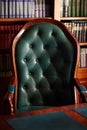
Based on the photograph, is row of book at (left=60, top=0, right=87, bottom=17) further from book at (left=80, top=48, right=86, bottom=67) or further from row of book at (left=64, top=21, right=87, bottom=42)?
book at (left=80, top=48, right=86, bottom=67)

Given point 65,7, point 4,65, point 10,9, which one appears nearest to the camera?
point 10,9

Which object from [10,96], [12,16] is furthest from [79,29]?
[10,96]

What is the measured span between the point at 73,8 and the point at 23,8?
21.3 inches

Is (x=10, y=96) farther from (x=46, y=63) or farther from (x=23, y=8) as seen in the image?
(x=23, y=8)

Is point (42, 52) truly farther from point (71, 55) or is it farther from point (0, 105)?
point (0, 105)

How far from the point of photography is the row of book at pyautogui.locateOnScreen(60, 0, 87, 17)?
9.20 ft

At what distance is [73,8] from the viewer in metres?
2.84

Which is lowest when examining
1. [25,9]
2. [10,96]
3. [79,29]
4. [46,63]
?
[10,96]

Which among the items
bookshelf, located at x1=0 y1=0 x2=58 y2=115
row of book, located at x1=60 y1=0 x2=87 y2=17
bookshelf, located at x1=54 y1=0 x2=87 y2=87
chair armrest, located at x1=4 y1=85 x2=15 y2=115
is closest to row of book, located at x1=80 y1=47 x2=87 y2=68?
bookshelf, located at x1=54 y1=0 x2=87 y2=87

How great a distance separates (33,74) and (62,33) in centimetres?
41

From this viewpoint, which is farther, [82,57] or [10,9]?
[82,57]

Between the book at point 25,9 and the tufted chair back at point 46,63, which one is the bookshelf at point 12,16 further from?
the tufted chair back at point 46,63

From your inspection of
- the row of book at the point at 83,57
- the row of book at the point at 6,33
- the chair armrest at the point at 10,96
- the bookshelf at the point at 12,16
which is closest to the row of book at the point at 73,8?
the bookshelf at the point at 12,16

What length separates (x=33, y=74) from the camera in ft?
7.32
